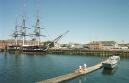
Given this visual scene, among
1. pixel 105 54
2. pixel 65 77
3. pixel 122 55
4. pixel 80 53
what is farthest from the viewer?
pixel 80 53

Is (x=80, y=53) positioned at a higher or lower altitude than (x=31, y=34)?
lower

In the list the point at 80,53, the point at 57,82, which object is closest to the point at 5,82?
the point at 57,82

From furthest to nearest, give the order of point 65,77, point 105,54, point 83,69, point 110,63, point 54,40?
point 54,40, point 105,54, point 110,63, point 83,69, point 65,77

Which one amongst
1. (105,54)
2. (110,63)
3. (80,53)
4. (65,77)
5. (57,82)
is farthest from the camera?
(80,53)

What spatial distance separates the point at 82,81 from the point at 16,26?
13178 centimetres

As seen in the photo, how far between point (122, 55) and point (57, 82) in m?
87.4

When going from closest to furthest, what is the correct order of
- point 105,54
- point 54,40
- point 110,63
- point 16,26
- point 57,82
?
point 57,82, point 110,63, point 105,54, point 54,40, point 16,26

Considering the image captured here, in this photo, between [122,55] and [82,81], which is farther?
[122,55]

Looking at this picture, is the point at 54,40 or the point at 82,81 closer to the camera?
the point at 82,81

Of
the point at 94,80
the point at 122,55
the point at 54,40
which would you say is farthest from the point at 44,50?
the point at 94,80

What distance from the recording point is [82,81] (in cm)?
4000

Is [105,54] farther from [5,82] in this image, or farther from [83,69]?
[5,82]

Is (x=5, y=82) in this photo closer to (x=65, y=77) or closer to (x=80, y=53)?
(x=65, y=77)

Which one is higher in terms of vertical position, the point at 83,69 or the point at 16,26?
the point at 16,26
